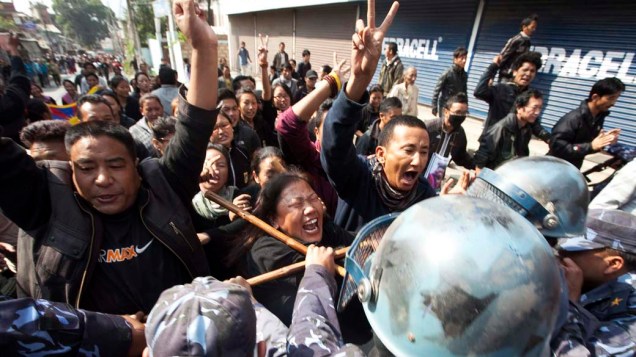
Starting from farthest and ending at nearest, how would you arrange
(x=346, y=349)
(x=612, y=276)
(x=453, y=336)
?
(x=612, y=276), (x=346, y=349), (x=453, y=336)

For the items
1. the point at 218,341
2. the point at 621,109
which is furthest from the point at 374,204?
the point at 621,109

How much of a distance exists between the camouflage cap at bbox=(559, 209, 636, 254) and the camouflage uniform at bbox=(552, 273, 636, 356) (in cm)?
17

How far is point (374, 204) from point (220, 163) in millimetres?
1170

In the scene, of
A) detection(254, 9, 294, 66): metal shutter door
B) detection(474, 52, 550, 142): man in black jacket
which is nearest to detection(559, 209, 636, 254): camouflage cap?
detection(474, 52, 550, 142): man in black jacket

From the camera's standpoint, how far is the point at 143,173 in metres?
1.60

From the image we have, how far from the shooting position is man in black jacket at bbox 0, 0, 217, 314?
1316mm

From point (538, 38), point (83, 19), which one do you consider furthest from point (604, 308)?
point (83, 19)

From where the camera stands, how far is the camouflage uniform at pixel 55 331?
925 millimetres

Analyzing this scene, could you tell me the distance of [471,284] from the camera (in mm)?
737

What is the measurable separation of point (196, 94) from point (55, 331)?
103 cm

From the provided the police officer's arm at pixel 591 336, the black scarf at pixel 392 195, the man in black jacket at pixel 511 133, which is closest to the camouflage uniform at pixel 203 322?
the police officer's arm at pixel 591 336

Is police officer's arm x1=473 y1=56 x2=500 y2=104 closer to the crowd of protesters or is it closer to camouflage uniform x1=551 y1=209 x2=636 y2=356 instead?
the crowd of protesters

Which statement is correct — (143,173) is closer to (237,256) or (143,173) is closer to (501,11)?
(237,256)

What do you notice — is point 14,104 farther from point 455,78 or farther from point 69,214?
point 455,78
